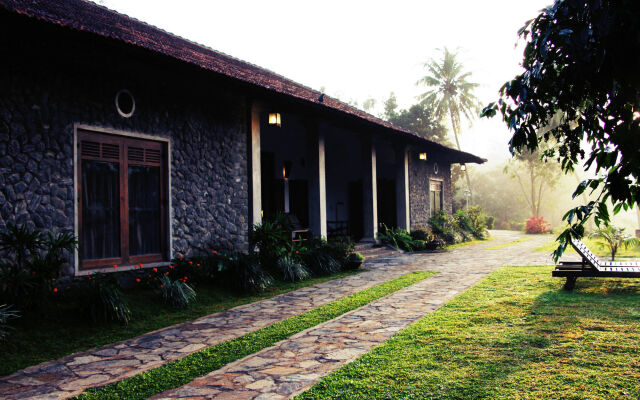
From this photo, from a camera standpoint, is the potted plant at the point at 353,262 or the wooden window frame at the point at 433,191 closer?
the potted plant at the point at 353,262

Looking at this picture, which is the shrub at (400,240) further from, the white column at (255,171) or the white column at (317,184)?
the white column at (255,171)

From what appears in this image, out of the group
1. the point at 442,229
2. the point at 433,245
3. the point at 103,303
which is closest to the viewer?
the point at 103,303

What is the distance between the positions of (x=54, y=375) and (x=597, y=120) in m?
4.53

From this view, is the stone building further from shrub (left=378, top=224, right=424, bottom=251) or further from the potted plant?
shrub (left=378, top=224, right=424, bottom=251)

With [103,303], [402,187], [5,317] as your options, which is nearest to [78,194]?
[103,303]

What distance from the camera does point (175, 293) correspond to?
636 cm

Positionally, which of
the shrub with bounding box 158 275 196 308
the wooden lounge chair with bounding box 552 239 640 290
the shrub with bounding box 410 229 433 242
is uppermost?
the shrub with bounding box 410 229 433 242

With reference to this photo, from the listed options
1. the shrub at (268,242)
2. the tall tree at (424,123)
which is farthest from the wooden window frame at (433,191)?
the tall tree at (424,123)

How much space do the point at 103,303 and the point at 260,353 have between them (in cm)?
254

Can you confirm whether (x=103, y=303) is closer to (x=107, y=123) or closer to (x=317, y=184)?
(x=107, y=123)

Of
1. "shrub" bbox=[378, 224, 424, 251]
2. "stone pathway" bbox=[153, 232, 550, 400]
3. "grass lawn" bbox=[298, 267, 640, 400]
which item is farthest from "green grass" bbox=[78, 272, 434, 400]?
"shrub" bbox=[378, 224, 424, 251]

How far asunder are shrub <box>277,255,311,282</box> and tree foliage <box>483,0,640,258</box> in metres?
6.66

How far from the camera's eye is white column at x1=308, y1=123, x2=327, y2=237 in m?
11.3

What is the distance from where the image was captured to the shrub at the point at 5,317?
4496mm
